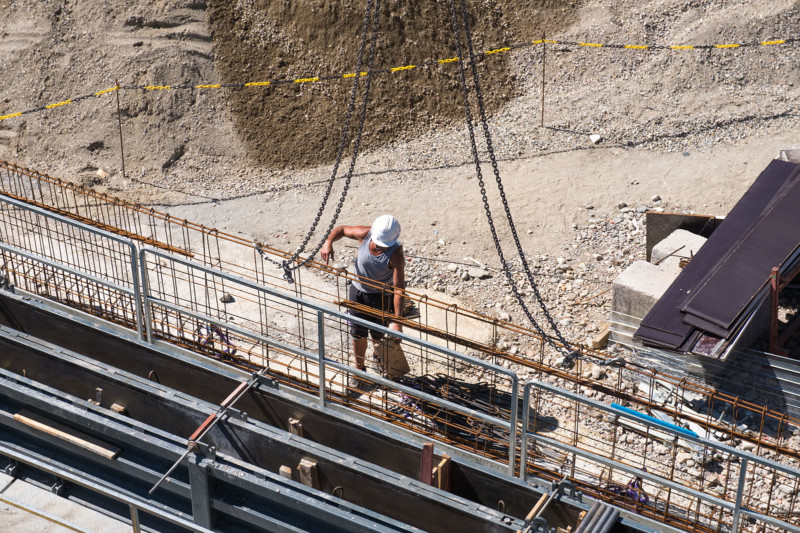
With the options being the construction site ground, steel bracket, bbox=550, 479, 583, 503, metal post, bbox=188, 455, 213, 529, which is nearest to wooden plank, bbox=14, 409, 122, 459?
metal post, bbox=188, 455, 213, 529

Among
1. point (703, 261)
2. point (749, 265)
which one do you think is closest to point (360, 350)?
point (703, 261)

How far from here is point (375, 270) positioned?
8219 millimetres

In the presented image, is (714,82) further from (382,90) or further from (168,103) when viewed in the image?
(168,103)

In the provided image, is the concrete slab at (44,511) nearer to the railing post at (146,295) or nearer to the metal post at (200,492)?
the metal post at (200,492)

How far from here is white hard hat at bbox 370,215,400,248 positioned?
311 inches

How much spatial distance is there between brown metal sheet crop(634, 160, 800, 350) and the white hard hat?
9.10 feet

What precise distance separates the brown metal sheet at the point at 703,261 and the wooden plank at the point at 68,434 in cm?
517

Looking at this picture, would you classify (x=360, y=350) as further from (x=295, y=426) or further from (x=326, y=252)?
(x=295, y=426)

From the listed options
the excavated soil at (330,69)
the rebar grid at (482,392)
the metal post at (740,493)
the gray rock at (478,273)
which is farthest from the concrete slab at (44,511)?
the excavated soil at (330,69)

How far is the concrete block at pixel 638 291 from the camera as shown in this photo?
9.40 meters

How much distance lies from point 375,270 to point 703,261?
377 cm

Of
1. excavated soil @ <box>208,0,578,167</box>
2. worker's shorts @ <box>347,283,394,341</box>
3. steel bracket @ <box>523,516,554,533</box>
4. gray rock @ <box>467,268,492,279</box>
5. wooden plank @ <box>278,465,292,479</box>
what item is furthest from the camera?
excavated soil @ <box>208,0,578,167</box>

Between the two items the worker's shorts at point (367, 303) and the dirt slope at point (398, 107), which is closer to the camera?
the worker's shorts at point (367, 303)

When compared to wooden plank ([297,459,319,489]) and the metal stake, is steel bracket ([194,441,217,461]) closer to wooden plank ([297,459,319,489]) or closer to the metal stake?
the metal stake
